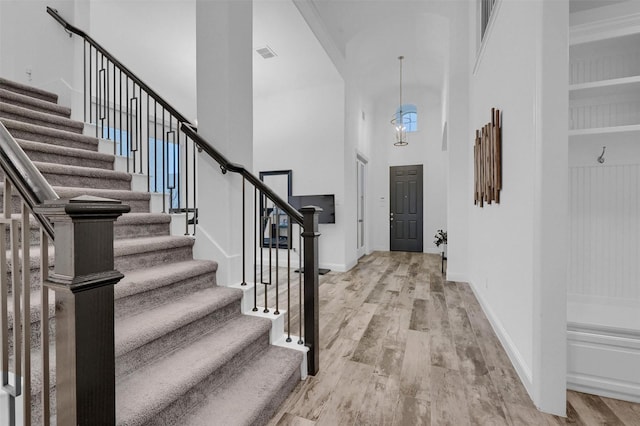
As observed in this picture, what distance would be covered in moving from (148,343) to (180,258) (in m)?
0.94

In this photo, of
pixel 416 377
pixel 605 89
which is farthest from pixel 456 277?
pixel 605 89

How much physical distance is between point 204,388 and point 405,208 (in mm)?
7129

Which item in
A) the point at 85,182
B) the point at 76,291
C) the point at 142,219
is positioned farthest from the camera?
the point at 85,182

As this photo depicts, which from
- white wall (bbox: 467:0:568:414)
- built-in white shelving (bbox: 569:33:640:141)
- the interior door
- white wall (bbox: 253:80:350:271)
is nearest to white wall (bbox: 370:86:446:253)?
the interior door

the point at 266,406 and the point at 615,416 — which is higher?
the point at 266,406

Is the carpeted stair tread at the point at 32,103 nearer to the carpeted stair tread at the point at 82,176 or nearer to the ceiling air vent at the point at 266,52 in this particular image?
the carpeted stair tread at the point at 82,176

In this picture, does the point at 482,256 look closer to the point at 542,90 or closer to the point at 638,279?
the point at 638,279

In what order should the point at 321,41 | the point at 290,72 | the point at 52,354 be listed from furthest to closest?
the point at 290,72
the point at 321,41
the point at 52,354

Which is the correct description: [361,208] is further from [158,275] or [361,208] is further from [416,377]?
[158,275]

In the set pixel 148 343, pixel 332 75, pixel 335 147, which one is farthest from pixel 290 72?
pixel 148 343

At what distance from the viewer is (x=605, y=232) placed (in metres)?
2.25

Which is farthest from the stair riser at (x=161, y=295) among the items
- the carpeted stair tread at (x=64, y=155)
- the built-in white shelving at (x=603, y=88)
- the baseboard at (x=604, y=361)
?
the built-in white shelving at (x=603, y=88)

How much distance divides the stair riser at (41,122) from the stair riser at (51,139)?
0.78 feet

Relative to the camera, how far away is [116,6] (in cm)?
409
